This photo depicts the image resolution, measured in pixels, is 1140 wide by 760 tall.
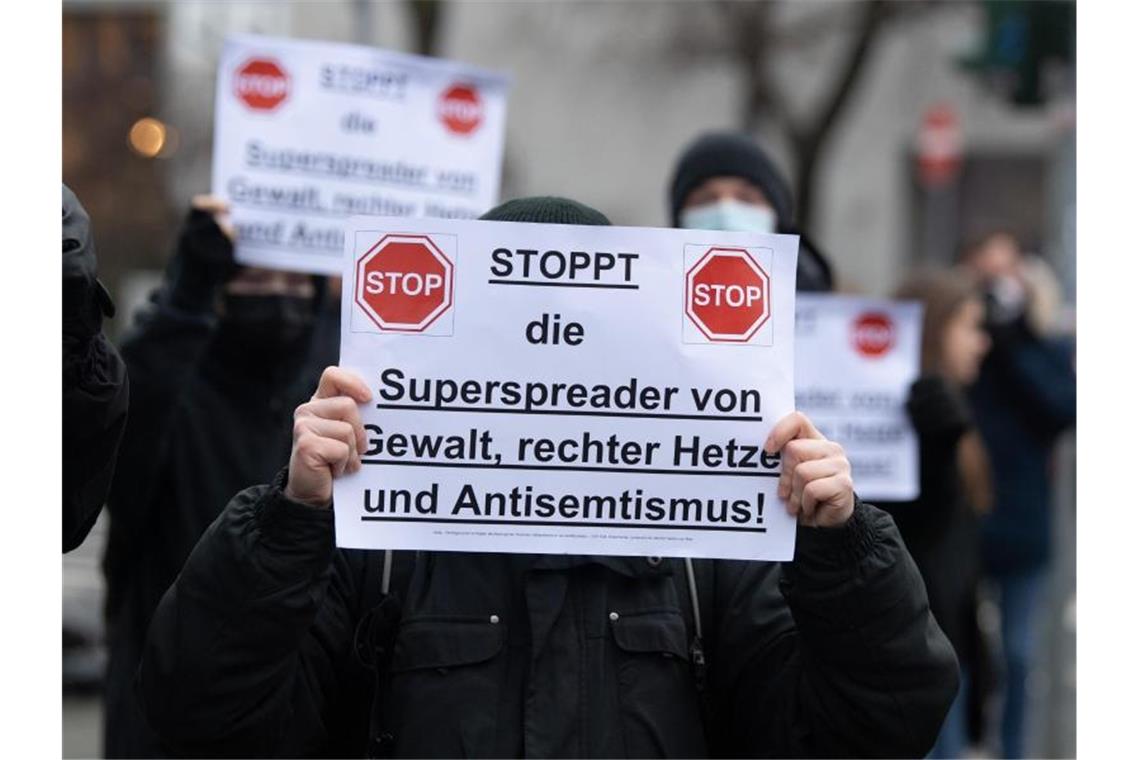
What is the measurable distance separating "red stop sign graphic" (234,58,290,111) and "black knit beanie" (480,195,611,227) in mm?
2272

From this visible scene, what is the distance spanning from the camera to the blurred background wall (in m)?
21.2

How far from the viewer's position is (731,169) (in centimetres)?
530

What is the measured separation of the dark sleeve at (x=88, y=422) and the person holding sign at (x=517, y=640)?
0.17 m

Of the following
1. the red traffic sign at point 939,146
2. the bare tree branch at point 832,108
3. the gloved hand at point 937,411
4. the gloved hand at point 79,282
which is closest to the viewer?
the gloved hand at point 79,282

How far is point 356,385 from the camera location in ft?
8.89

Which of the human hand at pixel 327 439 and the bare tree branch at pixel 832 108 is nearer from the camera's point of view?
the human hand at pixel 327 439

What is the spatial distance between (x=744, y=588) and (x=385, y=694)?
557 millimetres

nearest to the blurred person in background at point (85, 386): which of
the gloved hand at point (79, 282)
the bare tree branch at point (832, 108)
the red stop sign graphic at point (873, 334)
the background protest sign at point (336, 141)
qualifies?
the gloved hand at point (79, 282)

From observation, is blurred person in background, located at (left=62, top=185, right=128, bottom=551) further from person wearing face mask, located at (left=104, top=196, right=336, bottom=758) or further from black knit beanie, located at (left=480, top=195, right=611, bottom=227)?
person wearing face mask, located at (left=104, top=196, right=336, bottom=758)

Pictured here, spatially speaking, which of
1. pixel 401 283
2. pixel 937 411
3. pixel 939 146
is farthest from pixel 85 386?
pixel 939 146

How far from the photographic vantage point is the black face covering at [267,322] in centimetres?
478

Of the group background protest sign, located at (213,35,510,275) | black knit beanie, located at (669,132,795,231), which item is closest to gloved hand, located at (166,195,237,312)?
background protest sign, located at (213,35,510,275)

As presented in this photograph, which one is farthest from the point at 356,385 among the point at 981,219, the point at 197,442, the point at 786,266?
the point at 981,219

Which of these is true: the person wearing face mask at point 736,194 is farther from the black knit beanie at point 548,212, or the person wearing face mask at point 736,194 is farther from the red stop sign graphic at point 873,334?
the black knit beanie at point 548,212
